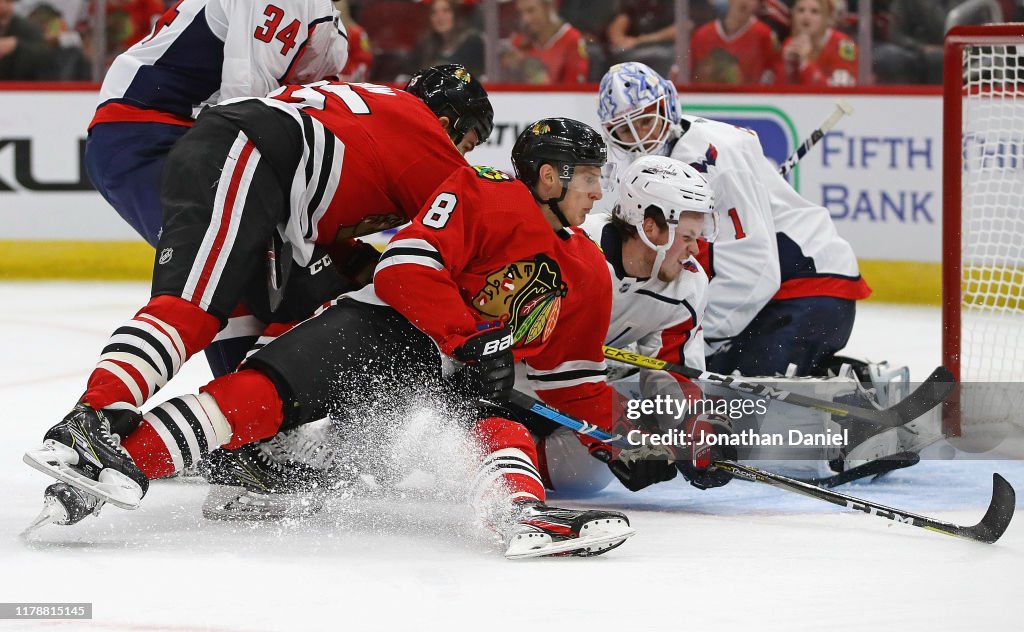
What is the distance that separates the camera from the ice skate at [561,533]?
253 cm

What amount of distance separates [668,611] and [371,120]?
53.1 inches

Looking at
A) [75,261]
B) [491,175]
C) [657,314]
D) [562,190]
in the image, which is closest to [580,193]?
[562,190]

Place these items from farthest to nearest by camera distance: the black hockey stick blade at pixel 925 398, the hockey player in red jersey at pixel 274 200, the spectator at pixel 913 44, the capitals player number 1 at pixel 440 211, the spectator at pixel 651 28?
the spectator at pixel 651 28 < the spectator at pixel 913 44 < the black hockey stick blade at pixel 925 398 < the capitals player number 1 at pixel 440 211 < the hockey player in red jersey at pixel 274 200

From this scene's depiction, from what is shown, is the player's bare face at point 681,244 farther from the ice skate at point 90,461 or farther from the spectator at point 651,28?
the spectator at point 651,28

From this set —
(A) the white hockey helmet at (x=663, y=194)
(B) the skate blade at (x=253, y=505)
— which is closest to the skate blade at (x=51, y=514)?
(B) the skate blade at (x=253, y=505)

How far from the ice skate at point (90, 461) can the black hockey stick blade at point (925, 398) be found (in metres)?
1.93

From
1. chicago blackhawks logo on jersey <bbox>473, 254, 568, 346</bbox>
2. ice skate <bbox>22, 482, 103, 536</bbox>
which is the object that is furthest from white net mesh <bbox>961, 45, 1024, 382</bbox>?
ice skate <bbox>22, 482, 103, 536</bbox>

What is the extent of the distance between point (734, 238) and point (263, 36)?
4.61ft

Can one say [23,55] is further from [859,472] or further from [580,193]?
[859,472]

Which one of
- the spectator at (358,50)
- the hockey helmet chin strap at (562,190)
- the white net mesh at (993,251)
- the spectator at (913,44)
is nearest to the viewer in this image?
the hockey helmet chin strap at (562,190)

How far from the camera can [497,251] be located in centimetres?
291

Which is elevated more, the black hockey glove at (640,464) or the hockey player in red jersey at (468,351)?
the hockey player in red jersey at (468,351)

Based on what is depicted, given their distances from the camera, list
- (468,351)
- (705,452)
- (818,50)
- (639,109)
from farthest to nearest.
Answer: (818,50) → (639,109) → (705,452) → (468,351)

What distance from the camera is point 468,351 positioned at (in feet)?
9.00
